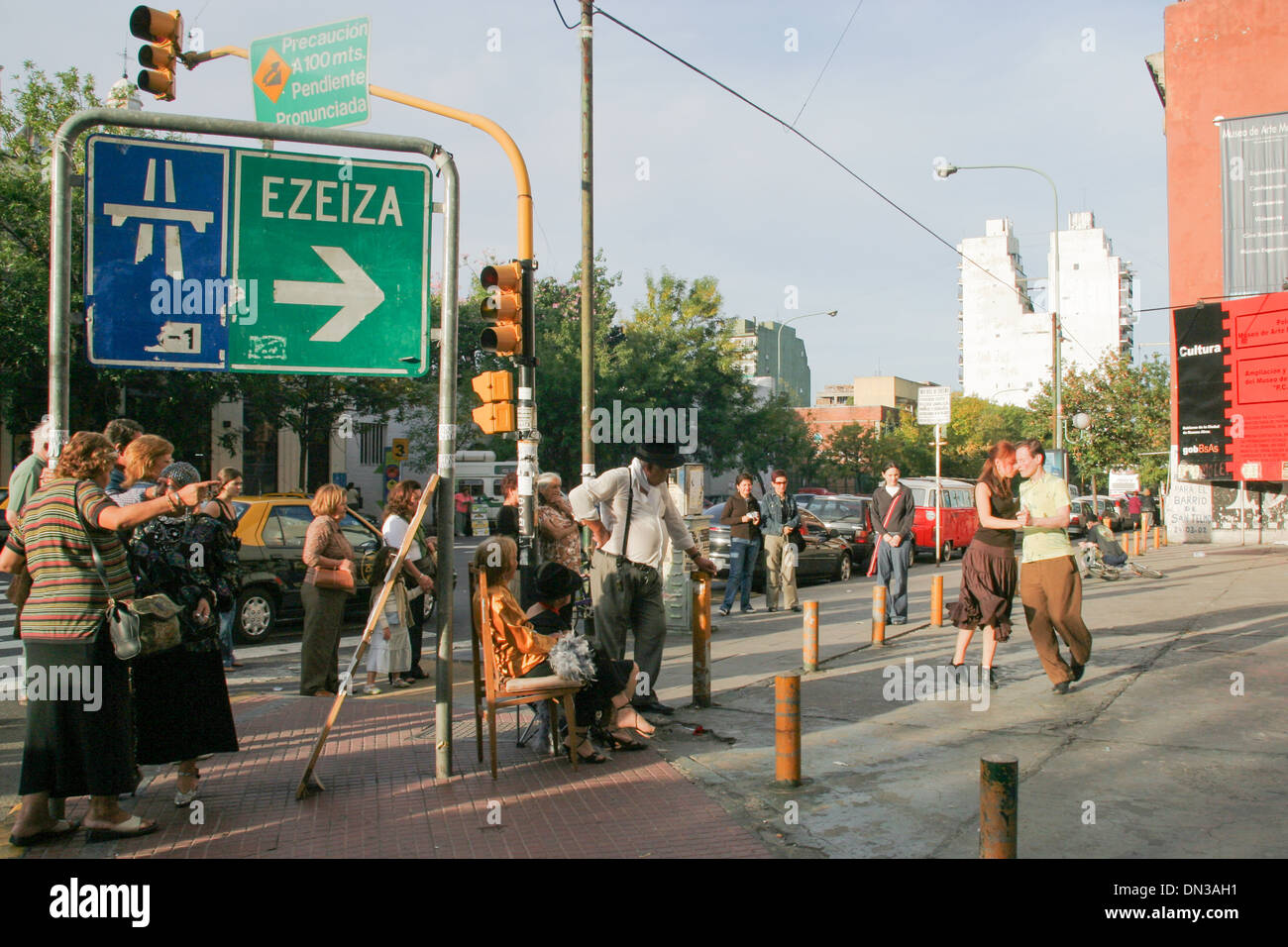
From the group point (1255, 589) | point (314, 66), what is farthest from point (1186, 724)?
point (1255, 589)

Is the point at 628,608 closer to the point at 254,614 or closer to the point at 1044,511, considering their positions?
the point at 1044,511

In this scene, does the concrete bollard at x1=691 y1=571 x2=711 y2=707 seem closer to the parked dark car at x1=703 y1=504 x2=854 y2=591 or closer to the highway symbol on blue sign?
the highway symbol on blue sign

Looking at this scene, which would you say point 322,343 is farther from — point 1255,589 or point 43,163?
point 43,163

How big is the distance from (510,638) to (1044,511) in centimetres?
433

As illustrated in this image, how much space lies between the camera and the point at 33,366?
21312 millimetres

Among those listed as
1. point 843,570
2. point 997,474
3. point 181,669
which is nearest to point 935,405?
point 843,570

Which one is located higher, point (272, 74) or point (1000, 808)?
point (272, 74)

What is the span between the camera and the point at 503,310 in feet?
24.5

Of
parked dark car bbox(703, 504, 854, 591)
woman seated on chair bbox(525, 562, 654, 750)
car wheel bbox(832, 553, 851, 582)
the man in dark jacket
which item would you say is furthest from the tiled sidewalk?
car wheel bbox(832, 553, 851, 582)

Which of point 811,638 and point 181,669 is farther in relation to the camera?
point 811,638

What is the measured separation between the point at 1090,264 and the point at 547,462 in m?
91.4

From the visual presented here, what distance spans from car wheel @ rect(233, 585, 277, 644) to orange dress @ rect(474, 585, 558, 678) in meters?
6.33

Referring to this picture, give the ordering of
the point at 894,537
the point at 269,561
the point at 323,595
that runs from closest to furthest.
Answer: the point at 323,595
the point at 894,537
the point at 269,561

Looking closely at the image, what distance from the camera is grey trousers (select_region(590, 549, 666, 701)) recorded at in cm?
→ 683
